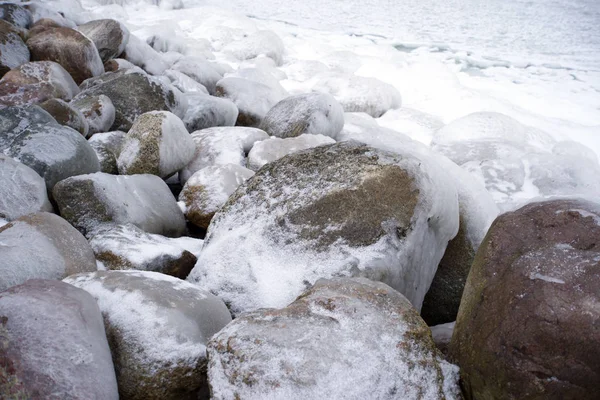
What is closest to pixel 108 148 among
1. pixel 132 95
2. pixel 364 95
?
pixel 132 95

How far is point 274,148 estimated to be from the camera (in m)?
3.54

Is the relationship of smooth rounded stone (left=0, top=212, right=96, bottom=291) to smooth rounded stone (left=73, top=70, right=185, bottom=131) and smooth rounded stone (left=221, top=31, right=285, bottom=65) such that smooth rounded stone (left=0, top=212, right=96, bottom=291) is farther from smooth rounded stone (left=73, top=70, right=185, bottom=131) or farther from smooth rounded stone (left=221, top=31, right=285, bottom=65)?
smooth rounded stone (left=221, top=31, right=285, bottom=65)

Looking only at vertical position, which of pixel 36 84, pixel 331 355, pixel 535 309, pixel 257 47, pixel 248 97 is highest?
pixel 535 309

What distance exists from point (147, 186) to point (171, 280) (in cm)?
111

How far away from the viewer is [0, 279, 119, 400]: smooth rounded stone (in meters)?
1.28

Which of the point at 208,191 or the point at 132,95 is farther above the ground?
the point at 132,95

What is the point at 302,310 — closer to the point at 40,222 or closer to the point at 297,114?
the point at 40,222

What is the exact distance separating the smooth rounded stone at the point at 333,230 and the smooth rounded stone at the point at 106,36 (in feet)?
12.8

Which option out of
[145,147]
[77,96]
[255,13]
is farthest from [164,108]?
[255,13]

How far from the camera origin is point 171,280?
1.87 meters

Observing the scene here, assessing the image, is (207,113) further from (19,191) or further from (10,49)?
(19,191)

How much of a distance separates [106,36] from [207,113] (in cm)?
190

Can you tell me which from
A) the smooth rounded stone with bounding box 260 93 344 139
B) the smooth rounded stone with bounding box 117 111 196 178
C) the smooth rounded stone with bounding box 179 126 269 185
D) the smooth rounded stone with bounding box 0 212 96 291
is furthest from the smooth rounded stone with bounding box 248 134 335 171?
the smooth rounded stone with bounding box 0 212 96 291

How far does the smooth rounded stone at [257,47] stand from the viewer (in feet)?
25.4
